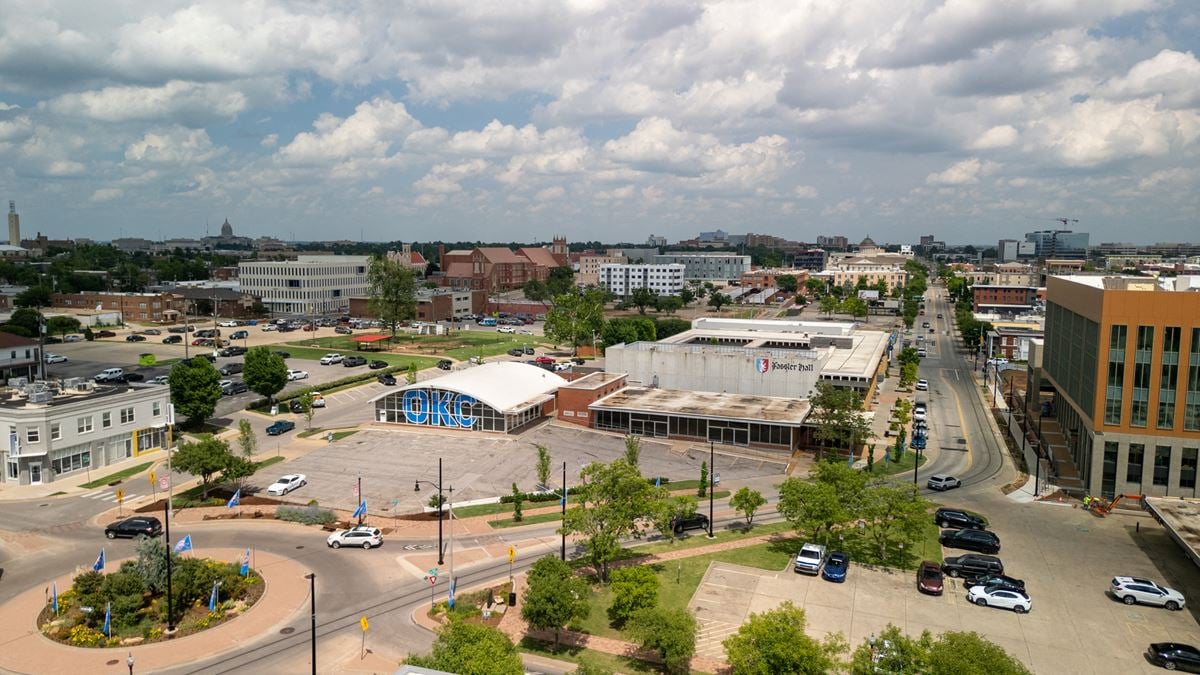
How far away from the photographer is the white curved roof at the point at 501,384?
6638cm

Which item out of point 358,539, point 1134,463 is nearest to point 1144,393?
point 1134,463

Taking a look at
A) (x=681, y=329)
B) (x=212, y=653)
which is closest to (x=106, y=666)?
(x=212, y=653)

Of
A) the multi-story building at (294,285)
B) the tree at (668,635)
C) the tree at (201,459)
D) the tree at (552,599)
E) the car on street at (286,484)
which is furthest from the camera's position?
the multi-story building at (294,285)

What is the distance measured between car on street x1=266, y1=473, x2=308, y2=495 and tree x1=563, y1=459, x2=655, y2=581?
22317 mm

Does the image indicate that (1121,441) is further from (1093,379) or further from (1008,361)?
(1008,361)

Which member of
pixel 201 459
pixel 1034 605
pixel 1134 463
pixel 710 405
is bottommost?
pixel 1034 605

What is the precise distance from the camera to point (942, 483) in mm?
53812

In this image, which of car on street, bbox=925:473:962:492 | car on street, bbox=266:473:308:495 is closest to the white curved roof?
car on street, bbox=266:473:308:495

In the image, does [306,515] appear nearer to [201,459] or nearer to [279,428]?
[201,459]

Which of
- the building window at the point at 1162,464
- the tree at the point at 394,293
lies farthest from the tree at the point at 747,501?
the tree at the point at 394,293

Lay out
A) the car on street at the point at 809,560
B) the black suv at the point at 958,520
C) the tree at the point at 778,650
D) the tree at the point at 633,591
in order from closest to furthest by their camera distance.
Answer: the tree at the point at 778,650 → the tree at the point at 633,591 → the car on street at the point at 809,560 → the black suv at the point at 958,520

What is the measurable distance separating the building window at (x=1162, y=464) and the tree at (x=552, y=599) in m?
42.0

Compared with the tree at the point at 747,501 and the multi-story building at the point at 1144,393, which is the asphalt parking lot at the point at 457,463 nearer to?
the tree at the point at 747,501

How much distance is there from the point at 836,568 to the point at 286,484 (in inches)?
1364
